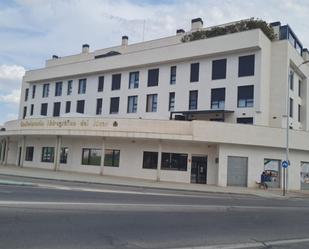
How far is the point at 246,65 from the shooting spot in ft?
128

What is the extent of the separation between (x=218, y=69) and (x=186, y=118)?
5.73 meters

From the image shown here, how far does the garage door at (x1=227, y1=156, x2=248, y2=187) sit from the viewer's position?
33906 mm

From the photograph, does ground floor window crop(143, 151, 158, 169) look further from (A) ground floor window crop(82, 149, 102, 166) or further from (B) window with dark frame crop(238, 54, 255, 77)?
(B) window with dark frame crop(238, 54, 255, 77)

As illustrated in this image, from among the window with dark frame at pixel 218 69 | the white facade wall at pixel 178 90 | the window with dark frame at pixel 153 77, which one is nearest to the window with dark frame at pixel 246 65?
the white facade wall at pixel 178 90

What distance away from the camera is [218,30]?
44.5 metres

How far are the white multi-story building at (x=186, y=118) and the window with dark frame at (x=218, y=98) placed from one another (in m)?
0.10

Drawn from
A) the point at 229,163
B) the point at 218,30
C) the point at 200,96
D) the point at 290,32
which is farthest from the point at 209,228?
the point at 290,32

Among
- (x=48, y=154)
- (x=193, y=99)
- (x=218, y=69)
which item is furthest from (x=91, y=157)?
(x=218, y=69)

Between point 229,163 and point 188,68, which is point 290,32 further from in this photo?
point 229,163

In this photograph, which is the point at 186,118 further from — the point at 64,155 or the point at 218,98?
the point at 64,155

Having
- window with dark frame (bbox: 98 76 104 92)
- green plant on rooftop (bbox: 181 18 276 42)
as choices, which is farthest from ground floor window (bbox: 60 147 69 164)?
green plant on rooftop (bbox: 181 18 276 42)

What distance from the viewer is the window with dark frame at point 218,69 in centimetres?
4028

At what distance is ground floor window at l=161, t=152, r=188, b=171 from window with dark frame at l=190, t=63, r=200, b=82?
979cm

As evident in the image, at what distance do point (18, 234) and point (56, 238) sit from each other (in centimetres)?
77
